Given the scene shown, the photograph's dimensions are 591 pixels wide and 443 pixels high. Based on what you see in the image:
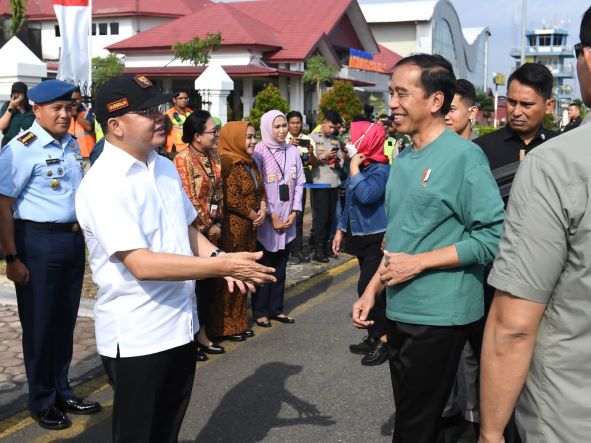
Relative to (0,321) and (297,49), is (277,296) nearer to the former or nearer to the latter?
(0,321)

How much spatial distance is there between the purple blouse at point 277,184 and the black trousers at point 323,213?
2209mm

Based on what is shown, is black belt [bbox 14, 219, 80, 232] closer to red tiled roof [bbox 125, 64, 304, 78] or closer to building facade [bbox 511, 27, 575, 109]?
red tiled roof [bbox 125, 64, 304, 78]

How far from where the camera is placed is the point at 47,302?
14.0 feet

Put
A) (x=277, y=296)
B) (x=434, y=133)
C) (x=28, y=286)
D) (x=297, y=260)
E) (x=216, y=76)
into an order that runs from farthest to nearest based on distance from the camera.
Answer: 1. (x=216, y=76)
2. (x=297, y=260)
3. (x=277, y=296)
4. (x=28, y=286)
5. (x=434, y=133)

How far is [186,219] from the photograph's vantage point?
3.09m

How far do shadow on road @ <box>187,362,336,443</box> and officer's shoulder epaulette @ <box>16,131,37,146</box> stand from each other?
1.96 metres

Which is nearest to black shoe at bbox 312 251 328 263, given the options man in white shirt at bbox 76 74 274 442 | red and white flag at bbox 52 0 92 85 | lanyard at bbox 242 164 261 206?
lanyard at bbox 242 164 261 206

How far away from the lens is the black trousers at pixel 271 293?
21.6 feet

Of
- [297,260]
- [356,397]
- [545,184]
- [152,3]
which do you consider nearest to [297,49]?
[152,3]

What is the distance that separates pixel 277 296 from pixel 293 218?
73 centimetres

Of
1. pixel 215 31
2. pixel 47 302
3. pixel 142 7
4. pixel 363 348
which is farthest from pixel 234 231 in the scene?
pixel 142 7

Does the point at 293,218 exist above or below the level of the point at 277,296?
above

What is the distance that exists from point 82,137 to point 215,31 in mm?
26372

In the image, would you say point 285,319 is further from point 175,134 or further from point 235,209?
point 175,134
